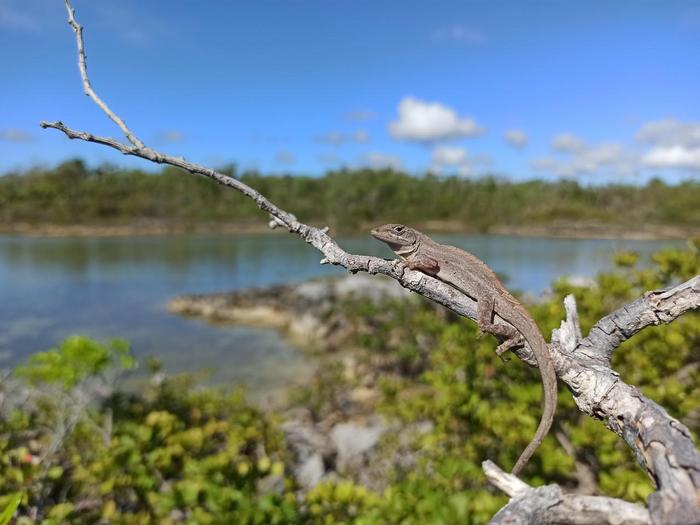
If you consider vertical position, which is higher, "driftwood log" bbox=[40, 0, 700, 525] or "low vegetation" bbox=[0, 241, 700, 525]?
"driftwood log" bbox=[40, 0, 700, 525]

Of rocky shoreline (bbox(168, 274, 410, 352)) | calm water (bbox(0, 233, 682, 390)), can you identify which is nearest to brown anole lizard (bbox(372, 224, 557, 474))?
calm water (bbox(0, 233, 682, 390))

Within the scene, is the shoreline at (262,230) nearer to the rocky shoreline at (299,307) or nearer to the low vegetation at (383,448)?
the rocky shoreline at (299,307)

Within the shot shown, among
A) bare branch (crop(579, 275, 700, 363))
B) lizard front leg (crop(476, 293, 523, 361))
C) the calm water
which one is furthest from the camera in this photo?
the calm water

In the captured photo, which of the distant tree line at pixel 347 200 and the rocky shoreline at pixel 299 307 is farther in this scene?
the distant tree line at pixel 347 200

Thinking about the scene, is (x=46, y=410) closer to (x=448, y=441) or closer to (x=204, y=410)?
(x=204, y=410)

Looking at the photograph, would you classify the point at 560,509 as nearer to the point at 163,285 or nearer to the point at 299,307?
the point at 299,307

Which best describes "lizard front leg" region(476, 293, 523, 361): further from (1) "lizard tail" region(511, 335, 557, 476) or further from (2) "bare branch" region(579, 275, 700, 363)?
(2) "bare branch" region(579, 275, 700, 363)

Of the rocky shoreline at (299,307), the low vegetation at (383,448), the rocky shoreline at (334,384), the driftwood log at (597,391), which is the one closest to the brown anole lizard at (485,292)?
the driftwood log at (597,391)

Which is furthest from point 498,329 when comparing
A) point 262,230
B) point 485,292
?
point 262,230
